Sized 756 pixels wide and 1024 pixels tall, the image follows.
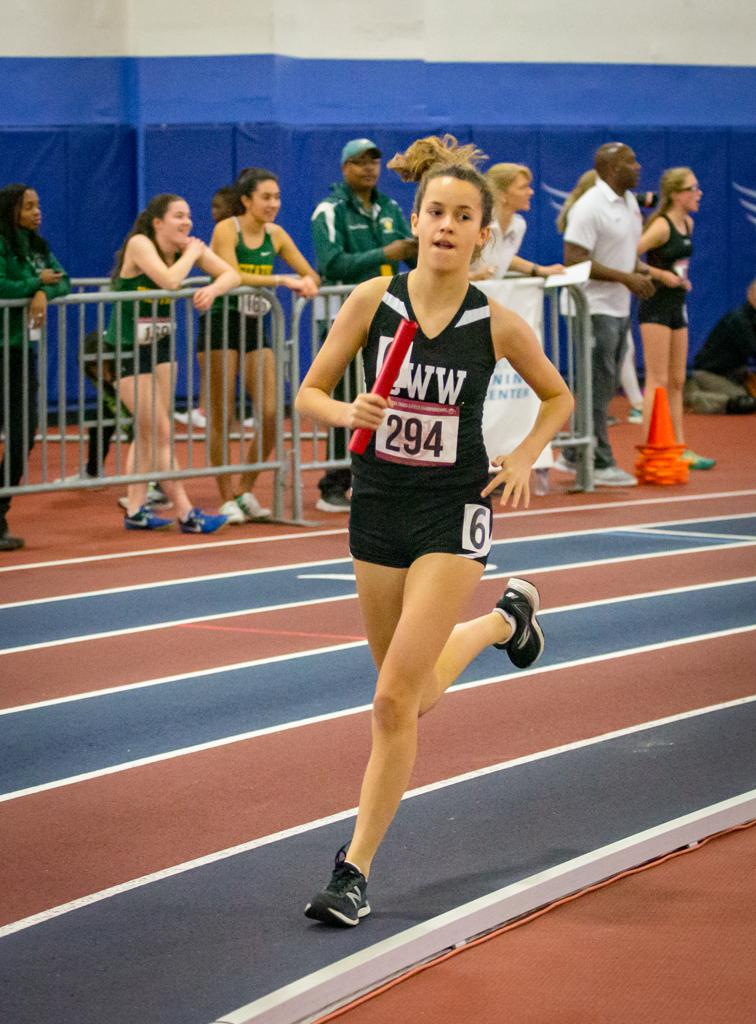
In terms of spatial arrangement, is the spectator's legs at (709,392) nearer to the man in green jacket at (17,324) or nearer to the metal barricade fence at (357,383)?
the metal barricade fence at (357,383)

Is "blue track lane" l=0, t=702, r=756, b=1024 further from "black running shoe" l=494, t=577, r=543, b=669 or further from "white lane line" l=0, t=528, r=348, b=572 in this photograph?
"white lane line" l=0, t=528, r=348, b=572

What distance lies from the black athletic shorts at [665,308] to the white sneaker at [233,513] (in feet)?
13.0

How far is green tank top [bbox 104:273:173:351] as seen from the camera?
Result: 38.1 ft

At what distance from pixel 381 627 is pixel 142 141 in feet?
47.1

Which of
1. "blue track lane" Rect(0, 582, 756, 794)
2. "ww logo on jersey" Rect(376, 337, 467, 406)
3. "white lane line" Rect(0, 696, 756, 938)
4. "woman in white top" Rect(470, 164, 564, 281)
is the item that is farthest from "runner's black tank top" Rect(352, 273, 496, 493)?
"woman in white top" Rect(470, 164, 564, 281)

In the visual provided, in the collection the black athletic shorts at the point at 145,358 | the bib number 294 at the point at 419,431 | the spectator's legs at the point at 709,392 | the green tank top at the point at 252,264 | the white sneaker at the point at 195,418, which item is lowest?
the white sneaker at the point at 195,418

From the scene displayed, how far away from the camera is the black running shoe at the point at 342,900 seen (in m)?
4.85

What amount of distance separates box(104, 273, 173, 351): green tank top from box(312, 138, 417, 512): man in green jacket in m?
1.34

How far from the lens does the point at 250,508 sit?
12.3 meters

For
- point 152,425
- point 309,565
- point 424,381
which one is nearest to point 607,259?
point 152,425

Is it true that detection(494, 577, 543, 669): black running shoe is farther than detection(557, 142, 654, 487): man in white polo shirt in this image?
No

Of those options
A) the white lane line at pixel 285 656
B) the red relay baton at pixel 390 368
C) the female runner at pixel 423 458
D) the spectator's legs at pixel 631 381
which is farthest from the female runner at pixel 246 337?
the red relay baton at pixel 390 368

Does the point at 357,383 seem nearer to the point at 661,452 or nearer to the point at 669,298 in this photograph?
the point at 661,452

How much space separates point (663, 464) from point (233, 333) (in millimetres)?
3762
